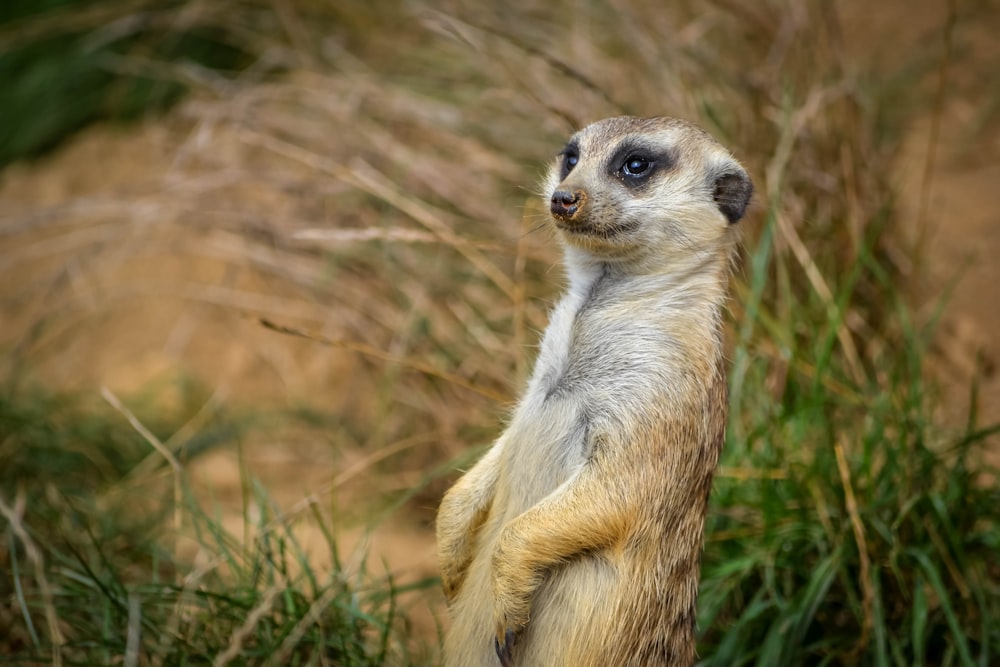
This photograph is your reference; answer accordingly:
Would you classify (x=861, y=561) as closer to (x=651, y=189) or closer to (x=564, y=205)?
(x=651, y=189)

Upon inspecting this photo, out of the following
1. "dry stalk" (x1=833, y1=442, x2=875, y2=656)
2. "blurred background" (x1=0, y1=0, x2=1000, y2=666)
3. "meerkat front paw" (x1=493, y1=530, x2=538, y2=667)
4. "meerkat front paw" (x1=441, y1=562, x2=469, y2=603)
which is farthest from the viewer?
"blurred background" (x1=0, y1=0, x2=1000, y2=666)

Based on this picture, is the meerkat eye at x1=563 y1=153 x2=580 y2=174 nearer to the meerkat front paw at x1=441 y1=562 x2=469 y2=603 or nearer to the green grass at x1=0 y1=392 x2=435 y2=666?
the meerkat front paw at x1=441 y1=562 x2=469 y2=603

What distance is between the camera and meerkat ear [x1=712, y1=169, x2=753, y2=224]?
220 cm

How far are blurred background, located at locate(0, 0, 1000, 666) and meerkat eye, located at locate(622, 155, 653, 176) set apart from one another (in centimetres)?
65

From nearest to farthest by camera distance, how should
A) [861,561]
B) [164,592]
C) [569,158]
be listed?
[569,158], [164,592], [861,561]

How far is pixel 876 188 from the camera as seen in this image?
373 centimetres

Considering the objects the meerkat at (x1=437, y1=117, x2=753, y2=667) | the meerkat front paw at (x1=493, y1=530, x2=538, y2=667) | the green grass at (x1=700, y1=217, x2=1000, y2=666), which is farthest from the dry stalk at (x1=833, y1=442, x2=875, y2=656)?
the meerkat front paw at (x1=493, y1=530, x2=538, y2=667)

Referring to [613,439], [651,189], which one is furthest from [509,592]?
[651,189]

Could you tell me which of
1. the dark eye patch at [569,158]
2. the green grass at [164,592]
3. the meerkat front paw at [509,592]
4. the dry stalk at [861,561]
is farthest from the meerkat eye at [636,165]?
the green grass at [164,592]

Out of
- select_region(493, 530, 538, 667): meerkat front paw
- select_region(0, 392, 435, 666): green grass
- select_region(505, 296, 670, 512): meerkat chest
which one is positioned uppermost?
select_region(505, 296, 670, 512): meerkat chest

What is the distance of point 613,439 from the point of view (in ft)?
6.17

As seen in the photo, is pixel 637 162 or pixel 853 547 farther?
pixel 853 547

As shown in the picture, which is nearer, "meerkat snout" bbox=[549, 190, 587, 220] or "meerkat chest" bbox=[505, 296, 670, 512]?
"meerkat chest" bbox=[505, 296, 670, 512]

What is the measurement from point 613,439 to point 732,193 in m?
0.62
